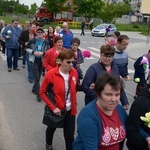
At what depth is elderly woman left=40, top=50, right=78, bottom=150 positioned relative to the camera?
156 inches

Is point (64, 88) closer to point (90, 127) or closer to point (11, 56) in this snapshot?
point (90, 127)

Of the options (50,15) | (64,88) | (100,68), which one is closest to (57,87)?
(64,88)

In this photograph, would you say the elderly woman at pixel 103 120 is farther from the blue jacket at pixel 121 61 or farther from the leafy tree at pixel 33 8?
the leafy tree at pixel 33 8

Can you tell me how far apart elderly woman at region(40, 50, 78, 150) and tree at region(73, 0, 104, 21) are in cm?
4453

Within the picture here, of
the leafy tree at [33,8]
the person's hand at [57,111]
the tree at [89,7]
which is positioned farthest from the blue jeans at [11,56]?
the leafy tree at [33,8]

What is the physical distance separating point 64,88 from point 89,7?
45300mm

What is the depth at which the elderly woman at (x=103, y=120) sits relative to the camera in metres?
2.45

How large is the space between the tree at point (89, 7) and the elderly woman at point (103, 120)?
4603cm

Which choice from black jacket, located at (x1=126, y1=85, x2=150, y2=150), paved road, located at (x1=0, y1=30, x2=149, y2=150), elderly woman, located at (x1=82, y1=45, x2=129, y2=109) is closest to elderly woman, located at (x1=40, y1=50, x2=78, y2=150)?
elderly woman, located at (x1=82, y1=45, x2=129, y2=109)

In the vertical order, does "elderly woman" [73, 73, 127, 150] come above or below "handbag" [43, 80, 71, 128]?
above

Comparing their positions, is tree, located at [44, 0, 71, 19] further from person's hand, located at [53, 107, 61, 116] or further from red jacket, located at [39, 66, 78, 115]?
person's hand, located at [53, 107, 61, 116]

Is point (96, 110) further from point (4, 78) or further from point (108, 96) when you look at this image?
point (4, 78)

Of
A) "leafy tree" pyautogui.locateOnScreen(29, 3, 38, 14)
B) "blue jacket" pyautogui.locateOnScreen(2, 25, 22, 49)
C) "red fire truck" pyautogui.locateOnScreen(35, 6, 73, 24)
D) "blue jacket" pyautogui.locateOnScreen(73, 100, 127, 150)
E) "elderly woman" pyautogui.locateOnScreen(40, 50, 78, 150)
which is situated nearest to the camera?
"blue jacket" pyautogui.locateOnScreen(73, 100, 127, 150)

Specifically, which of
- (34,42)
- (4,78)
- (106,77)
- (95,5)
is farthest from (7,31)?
A: (95,5)
